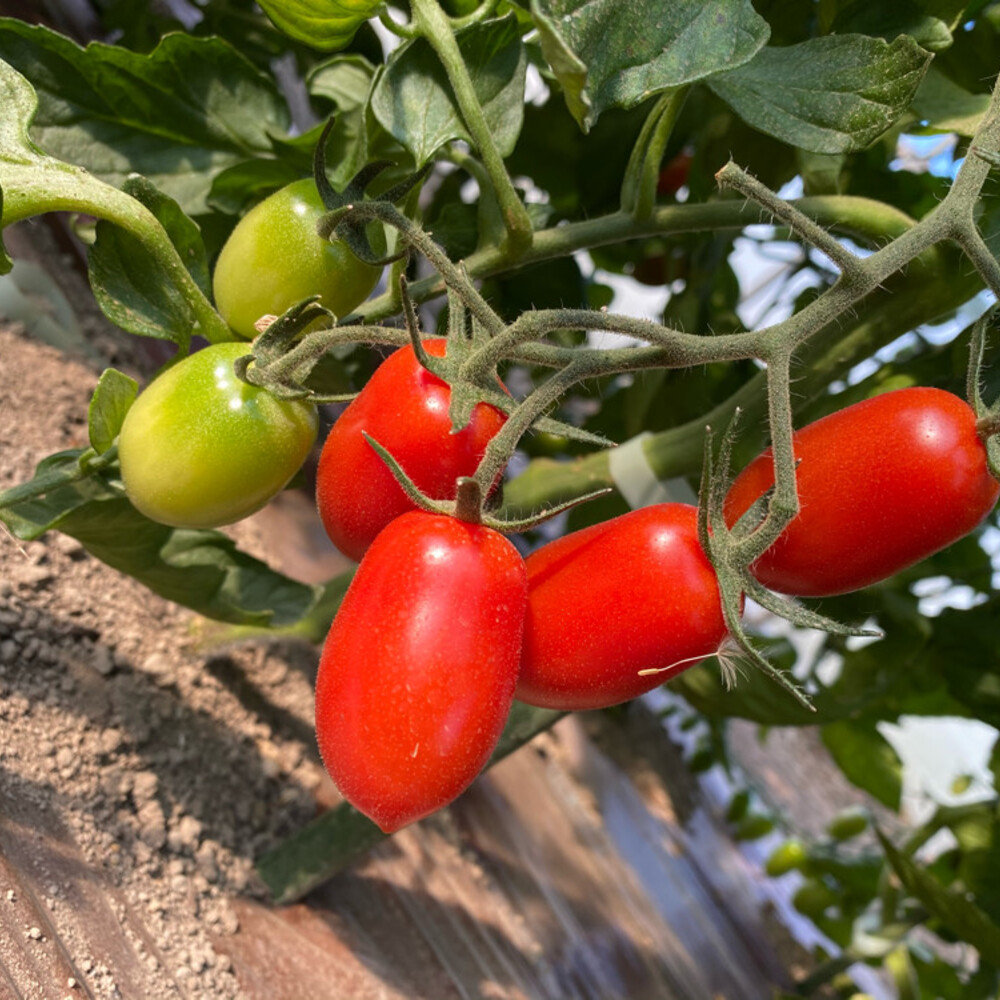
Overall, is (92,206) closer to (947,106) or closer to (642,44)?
(642,44)

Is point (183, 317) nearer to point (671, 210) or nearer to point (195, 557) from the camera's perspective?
point (195, 557)

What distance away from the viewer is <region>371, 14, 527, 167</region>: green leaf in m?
0.47

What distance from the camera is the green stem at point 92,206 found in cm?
40

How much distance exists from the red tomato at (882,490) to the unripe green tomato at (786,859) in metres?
1.10

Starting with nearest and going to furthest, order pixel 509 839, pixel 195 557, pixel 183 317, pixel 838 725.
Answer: pixel 183 317 → pixel 195 557 → pixel 509 839 → pixel 838 725

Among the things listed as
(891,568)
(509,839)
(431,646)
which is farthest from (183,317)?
(509,839)

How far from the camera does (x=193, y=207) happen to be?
1.94 ft

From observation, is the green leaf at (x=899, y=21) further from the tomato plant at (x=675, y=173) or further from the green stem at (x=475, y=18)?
the tomato plant at (x=675, y=173)

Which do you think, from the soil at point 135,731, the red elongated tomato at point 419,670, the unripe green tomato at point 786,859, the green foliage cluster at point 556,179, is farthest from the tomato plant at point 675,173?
the unripe green tomato at point 786,859

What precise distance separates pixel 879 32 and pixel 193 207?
42 centimetres

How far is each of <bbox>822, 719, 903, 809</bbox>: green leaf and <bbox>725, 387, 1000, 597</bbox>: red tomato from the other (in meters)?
0.71

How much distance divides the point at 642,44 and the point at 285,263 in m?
0.18

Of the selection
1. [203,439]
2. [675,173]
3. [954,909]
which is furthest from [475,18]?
[954,909]

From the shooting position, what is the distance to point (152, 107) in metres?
0.57
